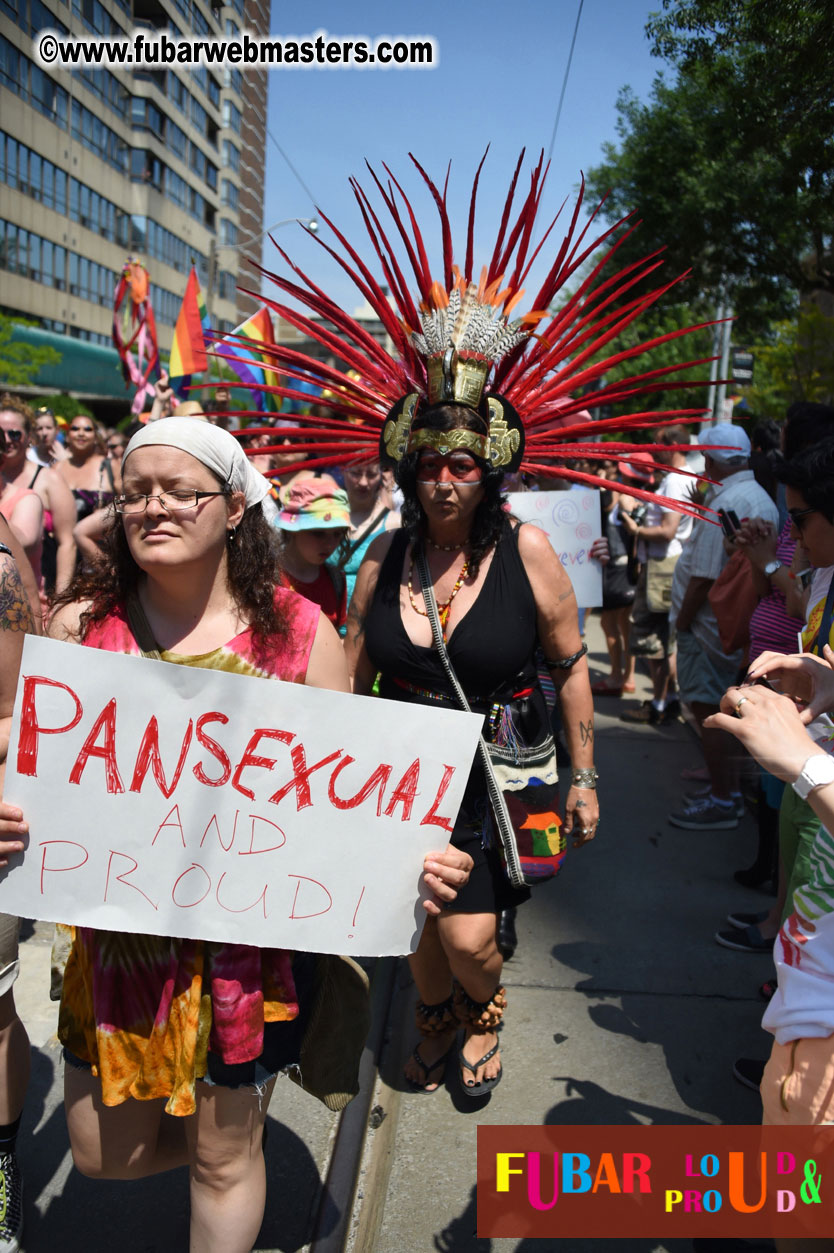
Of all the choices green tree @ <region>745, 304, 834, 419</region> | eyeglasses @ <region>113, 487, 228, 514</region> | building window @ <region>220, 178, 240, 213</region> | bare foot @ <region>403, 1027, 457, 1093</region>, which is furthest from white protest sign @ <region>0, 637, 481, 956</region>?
building window @ <region>220, 178, 240, 213</region>

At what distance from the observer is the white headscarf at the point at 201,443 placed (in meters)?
1.88

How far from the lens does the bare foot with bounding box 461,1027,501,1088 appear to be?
289 centimetres

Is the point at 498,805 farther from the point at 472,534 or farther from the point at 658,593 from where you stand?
the point at 658,593

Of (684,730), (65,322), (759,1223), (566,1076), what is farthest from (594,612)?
(65,322)

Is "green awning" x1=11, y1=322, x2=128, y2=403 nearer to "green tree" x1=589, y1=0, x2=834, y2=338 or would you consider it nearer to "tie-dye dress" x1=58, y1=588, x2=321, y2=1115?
"green tree" x1=589, y1=0, x2=834, y2=338

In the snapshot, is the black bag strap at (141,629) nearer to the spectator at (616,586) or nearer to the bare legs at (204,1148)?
the bare legs at (204,1148)

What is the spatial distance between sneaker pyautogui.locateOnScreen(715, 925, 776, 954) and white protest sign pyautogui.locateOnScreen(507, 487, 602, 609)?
1775 mm

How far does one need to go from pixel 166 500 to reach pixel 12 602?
20.0 inches

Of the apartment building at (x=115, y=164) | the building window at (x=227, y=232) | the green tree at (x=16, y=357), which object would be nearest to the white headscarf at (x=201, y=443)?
the apartment building at (x=115, y=164)

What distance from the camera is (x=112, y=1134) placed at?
1979mm

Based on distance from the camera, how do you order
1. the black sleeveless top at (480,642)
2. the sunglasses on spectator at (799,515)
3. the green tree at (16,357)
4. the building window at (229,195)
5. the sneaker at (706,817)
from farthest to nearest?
the building window at (229,195) < the green tree at (16,357) < the sneaker at (706,817) < the black sleeveless top at (480,642) < the sunglasses on spectator at (799,515)

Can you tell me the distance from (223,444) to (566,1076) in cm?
225

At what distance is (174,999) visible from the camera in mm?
1893

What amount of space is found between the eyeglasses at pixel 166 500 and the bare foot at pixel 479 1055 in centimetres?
193
